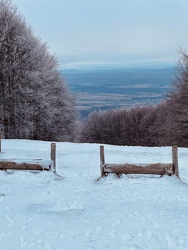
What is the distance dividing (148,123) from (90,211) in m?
45.8

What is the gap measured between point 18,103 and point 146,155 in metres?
16.1

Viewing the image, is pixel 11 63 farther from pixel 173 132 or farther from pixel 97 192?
pixel 97 192

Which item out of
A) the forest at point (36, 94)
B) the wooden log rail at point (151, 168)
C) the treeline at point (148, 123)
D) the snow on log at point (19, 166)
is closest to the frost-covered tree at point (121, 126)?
the treeline at point (148, 123)

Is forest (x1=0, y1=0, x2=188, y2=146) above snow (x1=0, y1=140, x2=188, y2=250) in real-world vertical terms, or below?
above

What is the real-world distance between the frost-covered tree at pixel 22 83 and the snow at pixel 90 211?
17.5 meters

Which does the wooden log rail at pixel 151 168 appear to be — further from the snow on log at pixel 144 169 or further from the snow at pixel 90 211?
the snow at pixel 90 211

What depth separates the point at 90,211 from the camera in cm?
943

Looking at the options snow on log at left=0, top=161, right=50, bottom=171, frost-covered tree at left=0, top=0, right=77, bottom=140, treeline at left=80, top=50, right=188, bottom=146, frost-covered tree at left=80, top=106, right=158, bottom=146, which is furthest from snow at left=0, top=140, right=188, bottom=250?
frost-covered tree at left=80, top=106, right=158, bottom=146

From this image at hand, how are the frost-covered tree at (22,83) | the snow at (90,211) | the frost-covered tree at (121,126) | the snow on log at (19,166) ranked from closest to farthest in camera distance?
the snow at (90,211) < the snow on log at (19,166) < the frost-covered tree at (22,83) < the frost-covered tree at (121,126)

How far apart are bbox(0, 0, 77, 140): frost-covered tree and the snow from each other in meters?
17.5

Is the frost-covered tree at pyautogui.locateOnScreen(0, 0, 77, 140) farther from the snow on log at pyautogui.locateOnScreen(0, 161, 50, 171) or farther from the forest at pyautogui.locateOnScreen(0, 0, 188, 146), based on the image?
the snow on log at pyautogui.locateOnScreen(0, 161, 50, 171)

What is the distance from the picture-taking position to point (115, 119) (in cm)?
6000

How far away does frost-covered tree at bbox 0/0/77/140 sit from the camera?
32.0 m

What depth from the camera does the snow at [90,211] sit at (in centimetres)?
728
